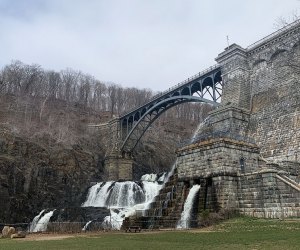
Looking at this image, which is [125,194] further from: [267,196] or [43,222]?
[267,196]

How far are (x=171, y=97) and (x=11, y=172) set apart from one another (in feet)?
66.1

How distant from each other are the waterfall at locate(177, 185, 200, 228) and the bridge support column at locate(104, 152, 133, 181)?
2749cm

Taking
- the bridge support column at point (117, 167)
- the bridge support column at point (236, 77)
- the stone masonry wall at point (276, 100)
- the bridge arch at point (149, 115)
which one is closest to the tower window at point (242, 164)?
the stone masonry wall at point (276, 100)

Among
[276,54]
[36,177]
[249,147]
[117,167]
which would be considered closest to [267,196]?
[249,147]

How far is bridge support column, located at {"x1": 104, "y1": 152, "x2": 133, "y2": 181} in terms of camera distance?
2012 inches

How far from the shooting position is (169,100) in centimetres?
4425

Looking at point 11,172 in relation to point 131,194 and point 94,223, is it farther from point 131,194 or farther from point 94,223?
point 94,223

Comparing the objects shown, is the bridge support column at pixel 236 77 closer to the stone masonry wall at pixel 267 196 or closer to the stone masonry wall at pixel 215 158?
the stone masonry wall at pixel 215 158

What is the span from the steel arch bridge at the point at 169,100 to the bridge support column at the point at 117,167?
1357 mm

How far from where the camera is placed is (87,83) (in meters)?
79.5

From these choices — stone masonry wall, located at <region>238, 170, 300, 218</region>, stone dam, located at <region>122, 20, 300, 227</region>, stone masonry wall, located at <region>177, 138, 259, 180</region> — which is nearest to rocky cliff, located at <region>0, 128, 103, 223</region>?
stone dam, located at <region>122, 20, 300, 227</region>

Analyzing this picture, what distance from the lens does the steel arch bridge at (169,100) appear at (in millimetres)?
40031

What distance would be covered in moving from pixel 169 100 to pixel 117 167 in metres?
13.7

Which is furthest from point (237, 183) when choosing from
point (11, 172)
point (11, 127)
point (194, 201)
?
point (11, 127)
